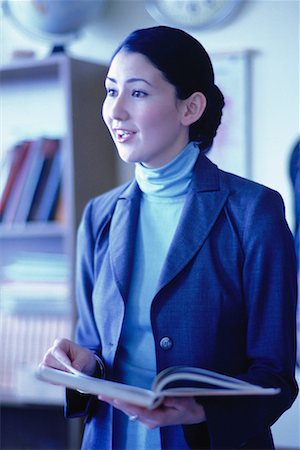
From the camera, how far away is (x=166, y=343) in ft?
3.69

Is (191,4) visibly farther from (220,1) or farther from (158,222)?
(158,222)

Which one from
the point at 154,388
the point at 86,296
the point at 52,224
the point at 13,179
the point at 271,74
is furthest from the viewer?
the point at 13,179

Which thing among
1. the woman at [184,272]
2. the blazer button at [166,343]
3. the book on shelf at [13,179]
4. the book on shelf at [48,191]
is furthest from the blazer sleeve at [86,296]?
the book on shelf at [13,179]

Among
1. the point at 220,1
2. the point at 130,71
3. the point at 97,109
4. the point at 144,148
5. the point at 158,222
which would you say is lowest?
the point at 158,222

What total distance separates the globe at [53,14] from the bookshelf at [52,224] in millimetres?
126

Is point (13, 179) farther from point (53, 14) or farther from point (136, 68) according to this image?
point (136, 68)

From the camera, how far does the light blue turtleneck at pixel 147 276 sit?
1184 millimetres

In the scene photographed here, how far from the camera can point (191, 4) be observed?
2.25 m

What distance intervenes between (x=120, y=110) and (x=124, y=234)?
239 millimetres

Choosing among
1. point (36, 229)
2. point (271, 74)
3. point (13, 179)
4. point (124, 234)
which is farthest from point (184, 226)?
point (13, 179)

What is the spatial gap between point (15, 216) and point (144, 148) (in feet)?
4.50

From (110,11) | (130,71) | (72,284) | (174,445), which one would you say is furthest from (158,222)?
(110,11)

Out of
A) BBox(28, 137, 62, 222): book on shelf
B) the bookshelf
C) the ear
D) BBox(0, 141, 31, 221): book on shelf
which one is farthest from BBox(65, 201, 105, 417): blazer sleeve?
BBox(0, 141, 31, 221): book on shelf

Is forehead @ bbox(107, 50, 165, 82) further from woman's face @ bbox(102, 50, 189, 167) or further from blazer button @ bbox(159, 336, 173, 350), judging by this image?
blazer button @ bbox(159, 336, 173, 350)
